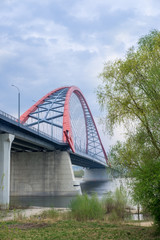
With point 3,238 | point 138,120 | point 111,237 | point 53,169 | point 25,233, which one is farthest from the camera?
point 53,169

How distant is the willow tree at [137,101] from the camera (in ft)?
41.3

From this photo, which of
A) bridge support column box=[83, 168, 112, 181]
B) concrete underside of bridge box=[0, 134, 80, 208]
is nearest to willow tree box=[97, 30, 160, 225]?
concrete underside of bridge box=[0, 134, 80, 208]

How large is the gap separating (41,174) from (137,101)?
46.8 m

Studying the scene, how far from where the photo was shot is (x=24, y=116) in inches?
2576

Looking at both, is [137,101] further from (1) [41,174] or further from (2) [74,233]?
(1) [41,174]

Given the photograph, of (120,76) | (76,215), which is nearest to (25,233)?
(76,215)

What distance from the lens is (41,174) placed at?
5744 cm

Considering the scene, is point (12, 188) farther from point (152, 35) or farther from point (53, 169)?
point (152, 35)

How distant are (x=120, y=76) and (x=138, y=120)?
2.44 metres

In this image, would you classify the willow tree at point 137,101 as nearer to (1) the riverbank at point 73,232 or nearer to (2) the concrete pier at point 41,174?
(1) the riverbank at point 73,232

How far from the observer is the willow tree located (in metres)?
12.6

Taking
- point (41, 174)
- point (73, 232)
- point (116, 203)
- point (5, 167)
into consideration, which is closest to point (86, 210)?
point (116, 203)

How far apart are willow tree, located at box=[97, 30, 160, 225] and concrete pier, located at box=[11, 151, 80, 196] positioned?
4240 cm

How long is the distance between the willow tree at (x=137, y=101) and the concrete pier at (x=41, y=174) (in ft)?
139
